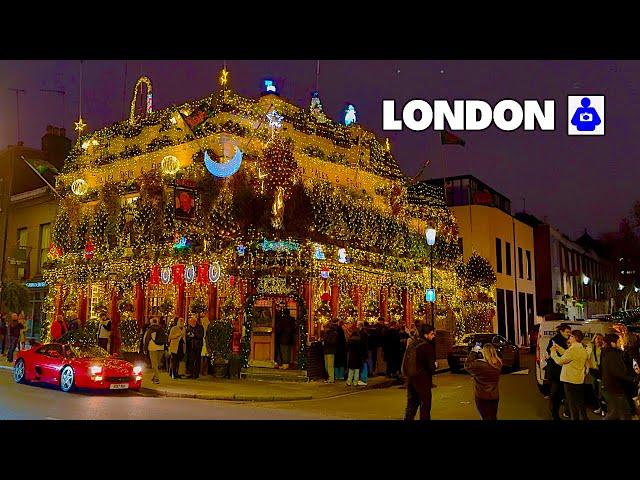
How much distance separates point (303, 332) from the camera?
1731 centimetres

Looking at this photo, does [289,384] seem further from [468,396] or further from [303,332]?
[468,396]

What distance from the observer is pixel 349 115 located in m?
25.1

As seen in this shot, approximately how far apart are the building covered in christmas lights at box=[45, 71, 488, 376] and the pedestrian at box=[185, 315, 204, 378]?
4.24 ft

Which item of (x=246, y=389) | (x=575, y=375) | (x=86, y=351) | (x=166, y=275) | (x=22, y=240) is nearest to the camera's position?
(x=575, y=375)

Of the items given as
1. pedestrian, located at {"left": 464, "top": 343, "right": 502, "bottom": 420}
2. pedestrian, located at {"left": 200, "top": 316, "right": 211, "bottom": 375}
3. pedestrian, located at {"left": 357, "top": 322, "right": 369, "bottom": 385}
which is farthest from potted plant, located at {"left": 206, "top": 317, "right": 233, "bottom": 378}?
pedestrian, located at {"left": 464, "top": 343, "right": 502, "bottom": 420}

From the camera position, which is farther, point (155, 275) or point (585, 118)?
point (155, 275)

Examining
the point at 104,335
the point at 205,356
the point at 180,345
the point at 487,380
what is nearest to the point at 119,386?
the point at 180,345

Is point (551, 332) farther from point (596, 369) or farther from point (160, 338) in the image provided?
point (160, 338)

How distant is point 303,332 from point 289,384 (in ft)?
5.13

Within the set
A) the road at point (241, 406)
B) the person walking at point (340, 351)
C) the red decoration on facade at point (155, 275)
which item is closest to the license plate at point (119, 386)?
the road at point (241, 406)

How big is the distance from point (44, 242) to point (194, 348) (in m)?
14.3

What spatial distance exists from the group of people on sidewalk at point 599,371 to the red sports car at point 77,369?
357 inches
